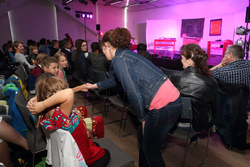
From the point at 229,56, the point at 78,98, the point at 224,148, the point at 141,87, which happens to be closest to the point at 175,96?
the point at 141,87

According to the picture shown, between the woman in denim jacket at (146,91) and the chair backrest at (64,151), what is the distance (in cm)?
46

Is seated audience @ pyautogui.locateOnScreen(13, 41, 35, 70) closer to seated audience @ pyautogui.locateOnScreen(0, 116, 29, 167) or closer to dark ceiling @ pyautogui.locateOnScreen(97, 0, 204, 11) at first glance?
seated audience @ pyautogui.locateOnScreen(0, 116, 29, 167)

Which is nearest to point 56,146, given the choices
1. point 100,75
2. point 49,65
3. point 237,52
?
point 49,65

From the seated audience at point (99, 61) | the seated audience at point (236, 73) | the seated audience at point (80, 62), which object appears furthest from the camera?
the seated audience at point (80, 62)

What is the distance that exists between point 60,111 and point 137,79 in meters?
0.55

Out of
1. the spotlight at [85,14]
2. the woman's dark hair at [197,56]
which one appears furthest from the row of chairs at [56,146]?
the spotlight at [85,14]

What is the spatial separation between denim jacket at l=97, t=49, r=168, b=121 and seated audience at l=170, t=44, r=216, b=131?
61 cm

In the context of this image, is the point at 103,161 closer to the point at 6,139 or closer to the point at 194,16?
the point at 6,139

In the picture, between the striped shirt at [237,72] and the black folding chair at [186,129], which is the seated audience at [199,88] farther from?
the striped shirt at [237,72]

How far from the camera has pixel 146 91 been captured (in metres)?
1.21

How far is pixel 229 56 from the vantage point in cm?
241

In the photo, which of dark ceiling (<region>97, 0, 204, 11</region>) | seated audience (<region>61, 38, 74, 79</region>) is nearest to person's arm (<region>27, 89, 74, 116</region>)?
seated audience (<region>61, 38, 74, 79</region>)

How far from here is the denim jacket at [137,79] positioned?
116 cm

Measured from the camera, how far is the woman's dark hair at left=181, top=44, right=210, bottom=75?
1787 millimetres
